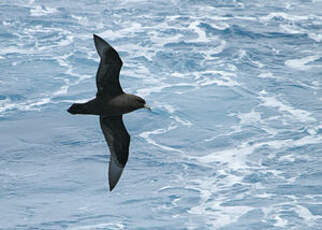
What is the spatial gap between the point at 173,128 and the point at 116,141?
3059cm

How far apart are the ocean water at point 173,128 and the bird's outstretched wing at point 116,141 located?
2335cm

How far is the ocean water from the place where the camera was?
141ft

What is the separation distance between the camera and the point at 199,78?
5356 cm

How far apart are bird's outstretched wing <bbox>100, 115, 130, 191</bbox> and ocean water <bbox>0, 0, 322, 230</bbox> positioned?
23353 mm

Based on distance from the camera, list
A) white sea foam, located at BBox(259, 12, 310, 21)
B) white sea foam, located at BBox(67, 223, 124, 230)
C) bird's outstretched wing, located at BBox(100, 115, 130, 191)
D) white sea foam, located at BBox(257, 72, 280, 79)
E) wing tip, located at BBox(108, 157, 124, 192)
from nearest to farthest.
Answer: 1. bird's outstretched wing, located at BBox(100, 115, 130, 191)
2. wing tip, located at BBox(108, 157, 124, 192)
3. white sea foam, located at BBox(67, 223, 124, 230)
4. white sea foam, located at BBox(257, 72, 280, 79)
5. white sea foam, located at BBox(259, 12, 310, 21)

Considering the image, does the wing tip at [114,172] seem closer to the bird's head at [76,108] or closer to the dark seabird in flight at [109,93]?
the dark seabird in flight at [109,93]

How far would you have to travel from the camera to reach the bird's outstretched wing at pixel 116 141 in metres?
18.1

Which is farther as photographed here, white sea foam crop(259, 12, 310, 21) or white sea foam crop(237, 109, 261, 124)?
white sea foam crop(259, 12, 310, 21)

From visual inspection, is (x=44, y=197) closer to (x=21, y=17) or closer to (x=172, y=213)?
(x=172, y=213)

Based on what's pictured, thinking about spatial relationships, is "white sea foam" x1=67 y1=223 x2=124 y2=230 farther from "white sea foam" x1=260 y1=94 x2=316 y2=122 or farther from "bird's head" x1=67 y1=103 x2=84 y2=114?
"bird's head" x1=67 y1=103 x2=84 y2=114

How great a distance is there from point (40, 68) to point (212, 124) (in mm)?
14192

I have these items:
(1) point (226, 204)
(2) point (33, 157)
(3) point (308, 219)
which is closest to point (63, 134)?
(2) point (33, 157)

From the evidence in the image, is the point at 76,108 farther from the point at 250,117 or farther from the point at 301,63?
the point at 301,63

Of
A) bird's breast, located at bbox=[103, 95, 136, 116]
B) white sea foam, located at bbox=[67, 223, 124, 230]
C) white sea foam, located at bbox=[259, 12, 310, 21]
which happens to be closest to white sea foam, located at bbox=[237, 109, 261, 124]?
white sea foam, located at bbox=[67, 223, 124, 230]
